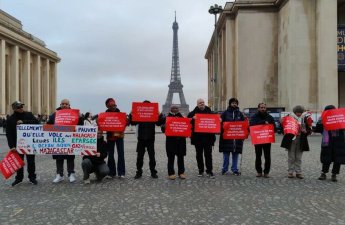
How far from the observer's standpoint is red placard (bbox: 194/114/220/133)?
1191 centimetres

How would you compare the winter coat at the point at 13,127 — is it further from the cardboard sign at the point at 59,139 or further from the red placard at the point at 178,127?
the red placard at the point at 178,127

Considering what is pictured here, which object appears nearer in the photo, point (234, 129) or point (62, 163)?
point (62, 163)

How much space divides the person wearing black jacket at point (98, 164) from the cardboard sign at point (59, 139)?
6.1 inches

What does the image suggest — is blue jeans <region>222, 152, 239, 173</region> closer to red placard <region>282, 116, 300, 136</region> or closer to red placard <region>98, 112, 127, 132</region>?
red placard <region>282, 116, 300, 136</region>

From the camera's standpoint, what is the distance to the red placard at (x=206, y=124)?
1191cm

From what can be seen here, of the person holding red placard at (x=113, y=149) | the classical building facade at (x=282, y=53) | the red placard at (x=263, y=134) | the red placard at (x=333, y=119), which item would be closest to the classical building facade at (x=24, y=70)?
the classical building facade at (x=282, y=53)

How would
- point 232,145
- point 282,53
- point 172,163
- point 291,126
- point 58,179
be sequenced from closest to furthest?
A: 1. point 58,179
2. point 172,163
3. point 291,126
4. point 232,145
5. point 282,53

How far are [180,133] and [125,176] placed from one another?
5.76ft

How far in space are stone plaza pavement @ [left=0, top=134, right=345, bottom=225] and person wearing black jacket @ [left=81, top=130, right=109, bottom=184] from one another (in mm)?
284

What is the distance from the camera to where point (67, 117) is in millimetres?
11273

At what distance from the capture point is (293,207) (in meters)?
7.95

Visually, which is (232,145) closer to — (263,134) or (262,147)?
(262,147)

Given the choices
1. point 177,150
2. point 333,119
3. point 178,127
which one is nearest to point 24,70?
point 178,127

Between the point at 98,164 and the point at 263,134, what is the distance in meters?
4.11
